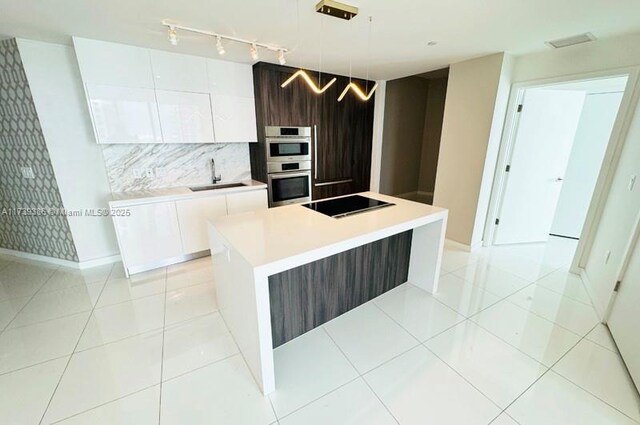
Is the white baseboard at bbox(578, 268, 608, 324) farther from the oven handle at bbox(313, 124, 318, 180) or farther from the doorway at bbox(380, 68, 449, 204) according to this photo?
the oven handle at bbox(313, 124, 318, 180)

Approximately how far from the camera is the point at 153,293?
2574 millimetres

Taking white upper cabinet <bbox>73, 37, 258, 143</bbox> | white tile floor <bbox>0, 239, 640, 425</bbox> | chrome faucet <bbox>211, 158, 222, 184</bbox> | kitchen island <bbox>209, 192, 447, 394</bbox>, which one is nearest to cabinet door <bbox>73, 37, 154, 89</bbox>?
white upper cabinet <bbox>73, 37, 258, 143</bbox>

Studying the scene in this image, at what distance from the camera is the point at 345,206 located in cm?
240

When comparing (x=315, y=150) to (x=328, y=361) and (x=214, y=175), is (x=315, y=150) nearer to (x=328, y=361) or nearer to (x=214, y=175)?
(x=214, y=175)

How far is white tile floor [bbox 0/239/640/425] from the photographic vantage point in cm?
147

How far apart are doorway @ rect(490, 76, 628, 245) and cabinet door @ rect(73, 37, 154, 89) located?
4.24 metres

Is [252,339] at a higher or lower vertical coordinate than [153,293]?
higher

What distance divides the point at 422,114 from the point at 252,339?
5.72m

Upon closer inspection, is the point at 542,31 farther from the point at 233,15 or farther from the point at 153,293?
the point at 153,293

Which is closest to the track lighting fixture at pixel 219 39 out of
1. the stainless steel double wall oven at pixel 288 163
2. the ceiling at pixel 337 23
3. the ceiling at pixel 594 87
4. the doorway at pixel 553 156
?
the ceiling at pixel 337 23

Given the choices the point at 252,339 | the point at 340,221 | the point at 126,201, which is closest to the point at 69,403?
the point at 252,339

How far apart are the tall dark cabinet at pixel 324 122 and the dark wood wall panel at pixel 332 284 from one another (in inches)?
75.0

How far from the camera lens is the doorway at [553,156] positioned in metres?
3.23

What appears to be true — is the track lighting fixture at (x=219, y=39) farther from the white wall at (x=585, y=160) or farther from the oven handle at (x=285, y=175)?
the white wall at (x=585, y=160)
